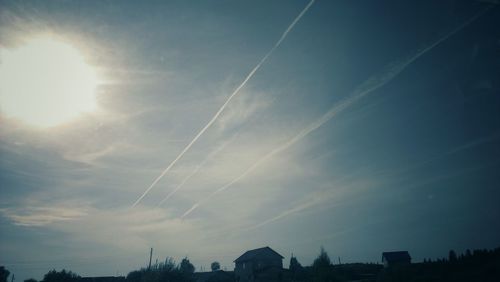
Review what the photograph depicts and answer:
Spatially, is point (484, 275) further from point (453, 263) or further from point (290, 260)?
point (290, 260)

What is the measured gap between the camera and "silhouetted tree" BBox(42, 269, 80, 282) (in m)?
64.9

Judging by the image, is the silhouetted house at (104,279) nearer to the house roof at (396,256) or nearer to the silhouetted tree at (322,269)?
the silhouetted tree at (322,269)

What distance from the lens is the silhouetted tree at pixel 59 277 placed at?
64938 millimetres

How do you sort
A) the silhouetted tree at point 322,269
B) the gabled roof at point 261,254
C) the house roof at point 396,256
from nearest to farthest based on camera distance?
the silhouetted tree at point 322,269, the house roof at point 396,256, the gabled roof at point 261,254

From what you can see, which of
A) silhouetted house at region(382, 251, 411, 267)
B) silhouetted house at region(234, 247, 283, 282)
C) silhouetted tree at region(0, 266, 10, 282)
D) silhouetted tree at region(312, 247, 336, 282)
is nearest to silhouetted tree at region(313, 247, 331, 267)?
silhouetted tree at region(312, 247, 336, 282)

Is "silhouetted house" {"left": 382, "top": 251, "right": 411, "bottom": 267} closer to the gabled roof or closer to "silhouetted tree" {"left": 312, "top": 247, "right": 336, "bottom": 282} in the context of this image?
the gabled roof

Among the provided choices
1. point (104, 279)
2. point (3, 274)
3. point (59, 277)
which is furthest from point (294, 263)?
point (3, 274)

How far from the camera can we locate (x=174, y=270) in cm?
4753

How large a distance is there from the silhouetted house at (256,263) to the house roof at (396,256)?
88.5 ft

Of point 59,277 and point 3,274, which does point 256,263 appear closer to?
point 59,277

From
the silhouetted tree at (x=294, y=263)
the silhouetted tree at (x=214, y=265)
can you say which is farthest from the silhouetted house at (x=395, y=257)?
the silhouetted tree at (x=214, y=265)

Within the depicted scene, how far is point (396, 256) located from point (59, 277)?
273 feet

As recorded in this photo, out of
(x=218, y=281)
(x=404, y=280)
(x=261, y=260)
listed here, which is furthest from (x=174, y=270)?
(x=404, y=280)

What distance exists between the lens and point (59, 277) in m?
65.6
